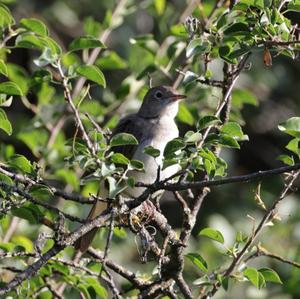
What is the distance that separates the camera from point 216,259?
Answer: 18.8ft

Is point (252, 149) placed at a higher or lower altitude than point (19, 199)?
lower

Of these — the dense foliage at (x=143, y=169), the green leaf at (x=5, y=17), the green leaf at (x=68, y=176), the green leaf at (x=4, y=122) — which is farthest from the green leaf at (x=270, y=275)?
the green leaf at (x=68, y=176)

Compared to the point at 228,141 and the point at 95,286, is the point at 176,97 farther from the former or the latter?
the point at 228,141

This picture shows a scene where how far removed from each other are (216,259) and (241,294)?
78 centimetres

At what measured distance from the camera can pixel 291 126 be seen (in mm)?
3023

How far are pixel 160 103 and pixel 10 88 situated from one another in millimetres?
2182

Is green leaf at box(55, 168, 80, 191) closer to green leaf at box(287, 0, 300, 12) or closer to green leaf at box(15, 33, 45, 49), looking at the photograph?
green leaf at box(15, 33, 45, 49)

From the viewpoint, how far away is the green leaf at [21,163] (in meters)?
3.15

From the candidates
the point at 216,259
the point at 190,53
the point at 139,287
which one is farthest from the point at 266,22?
the point at 216,259

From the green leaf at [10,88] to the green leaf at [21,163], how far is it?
257 millimetres

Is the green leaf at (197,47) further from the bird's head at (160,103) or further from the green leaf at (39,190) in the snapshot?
the bird's head at (160,103)

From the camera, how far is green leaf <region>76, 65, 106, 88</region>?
137 inches

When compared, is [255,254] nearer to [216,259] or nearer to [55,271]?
[55,271]

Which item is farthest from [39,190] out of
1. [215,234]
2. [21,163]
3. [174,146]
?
[215,234]
